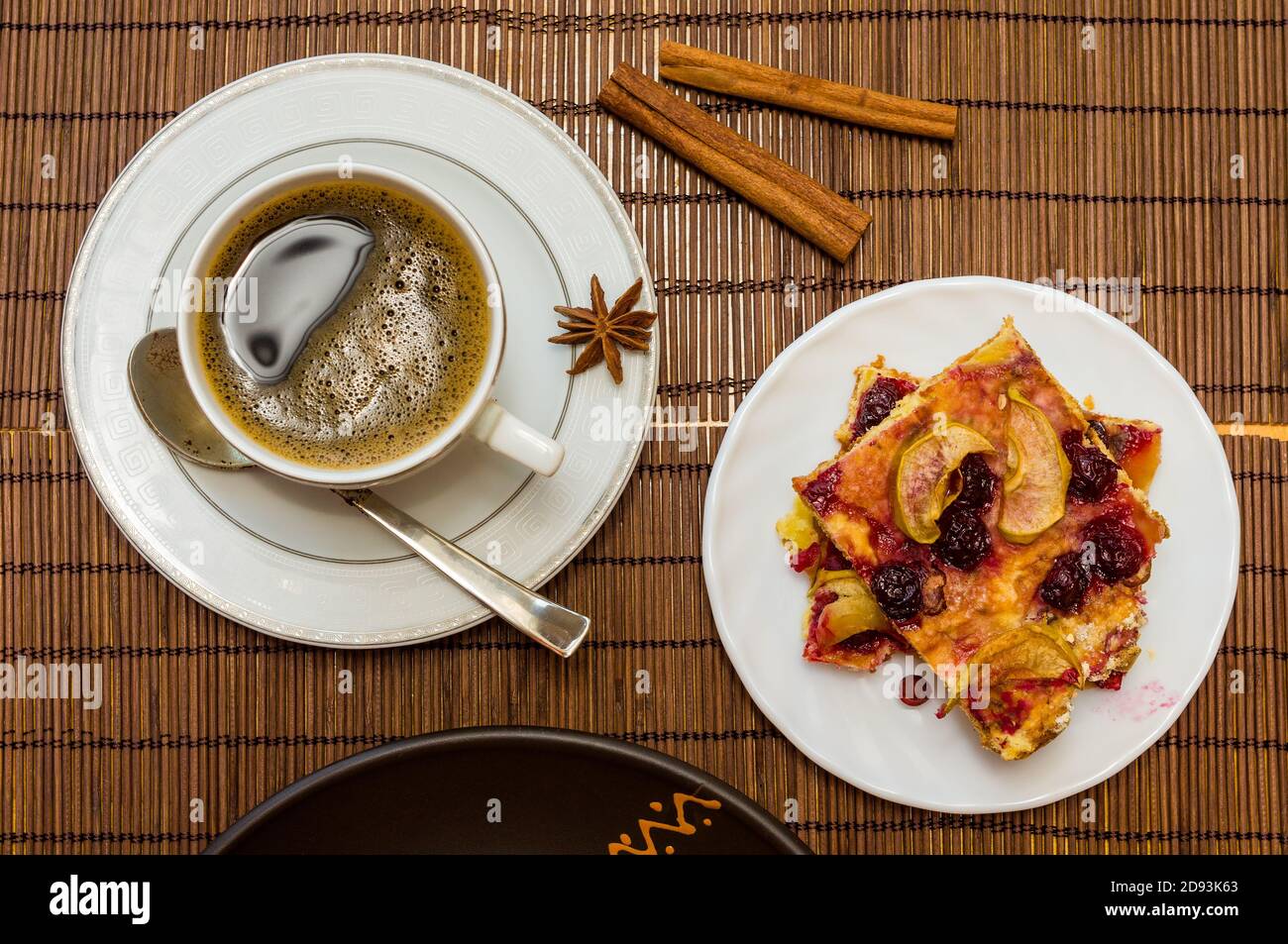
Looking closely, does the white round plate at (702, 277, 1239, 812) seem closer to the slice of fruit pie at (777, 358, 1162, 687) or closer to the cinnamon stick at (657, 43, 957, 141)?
the slice of fruit pie at (777, 358, 1162, 687)

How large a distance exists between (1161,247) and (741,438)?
73cm

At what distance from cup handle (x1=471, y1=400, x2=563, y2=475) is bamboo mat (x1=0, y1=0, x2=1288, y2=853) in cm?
33

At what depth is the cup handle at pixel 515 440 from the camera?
3.48 ft

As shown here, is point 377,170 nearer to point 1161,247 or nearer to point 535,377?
point 535,377

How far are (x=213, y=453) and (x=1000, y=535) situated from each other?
103 centimetres

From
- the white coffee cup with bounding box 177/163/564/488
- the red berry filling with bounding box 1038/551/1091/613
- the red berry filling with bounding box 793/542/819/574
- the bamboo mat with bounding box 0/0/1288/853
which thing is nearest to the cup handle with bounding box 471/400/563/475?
the white coffee cup with bounding box 177/163/564/488

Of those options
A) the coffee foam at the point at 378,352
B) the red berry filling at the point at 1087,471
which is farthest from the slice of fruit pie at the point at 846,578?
the coffee foam at the point at 378,352

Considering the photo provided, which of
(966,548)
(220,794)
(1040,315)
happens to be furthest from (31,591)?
(1040,315)

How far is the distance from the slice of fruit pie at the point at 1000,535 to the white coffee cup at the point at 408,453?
0.42 m

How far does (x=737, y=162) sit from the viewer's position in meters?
1.38

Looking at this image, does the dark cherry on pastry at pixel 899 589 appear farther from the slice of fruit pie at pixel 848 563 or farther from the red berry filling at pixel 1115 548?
the red berry filling at pixel 1115 548

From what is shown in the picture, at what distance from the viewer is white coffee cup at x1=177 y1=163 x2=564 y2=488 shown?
1.06m

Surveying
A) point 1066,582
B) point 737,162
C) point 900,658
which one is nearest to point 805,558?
point 900,658

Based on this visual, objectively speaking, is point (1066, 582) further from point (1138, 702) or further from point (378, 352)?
point (378, 352)
